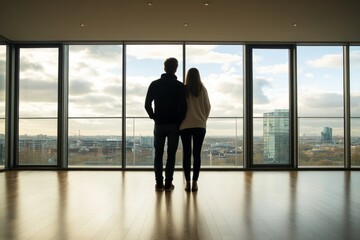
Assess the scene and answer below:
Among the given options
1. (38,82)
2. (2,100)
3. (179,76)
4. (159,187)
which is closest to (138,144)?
(179,76)

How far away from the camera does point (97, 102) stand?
6.84m

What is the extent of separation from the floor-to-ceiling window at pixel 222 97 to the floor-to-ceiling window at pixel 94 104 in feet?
4.86

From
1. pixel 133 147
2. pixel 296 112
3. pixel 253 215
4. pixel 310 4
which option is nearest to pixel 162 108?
pixel 253 215

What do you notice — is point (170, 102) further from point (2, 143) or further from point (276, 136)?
point (2, 143)

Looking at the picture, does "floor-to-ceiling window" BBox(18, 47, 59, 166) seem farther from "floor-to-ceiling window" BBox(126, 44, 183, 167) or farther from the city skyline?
"floor-to-ceiling window" BBox(126, 44, 183, 167)

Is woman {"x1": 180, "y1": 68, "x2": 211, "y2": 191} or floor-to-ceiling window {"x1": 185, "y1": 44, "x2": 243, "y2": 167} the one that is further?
floor-to-ceiling window {"x1": 185, "y1": 44, "x2": 243, "y2": 167}

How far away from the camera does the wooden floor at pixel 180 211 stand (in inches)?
87.6

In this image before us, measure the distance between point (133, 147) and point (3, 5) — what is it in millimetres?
3149

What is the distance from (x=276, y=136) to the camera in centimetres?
677

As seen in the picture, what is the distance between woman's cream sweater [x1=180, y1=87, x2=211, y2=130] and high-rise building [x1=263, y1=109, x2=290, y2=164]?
316cm

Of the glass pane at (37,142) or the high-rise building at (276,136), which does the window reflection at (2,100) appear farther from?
the high-rise building at (276,136)

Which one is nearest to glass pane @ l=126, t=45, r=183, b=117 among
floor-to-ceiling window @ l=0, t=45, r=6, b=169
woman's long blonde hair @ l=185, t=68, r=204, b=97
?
floor-to-ceiling window @ l=0, t=45, r=6, b=169

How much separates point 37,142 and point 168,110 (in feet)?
13.0

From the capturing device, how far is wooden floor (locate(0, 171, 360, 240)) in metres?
2.22
